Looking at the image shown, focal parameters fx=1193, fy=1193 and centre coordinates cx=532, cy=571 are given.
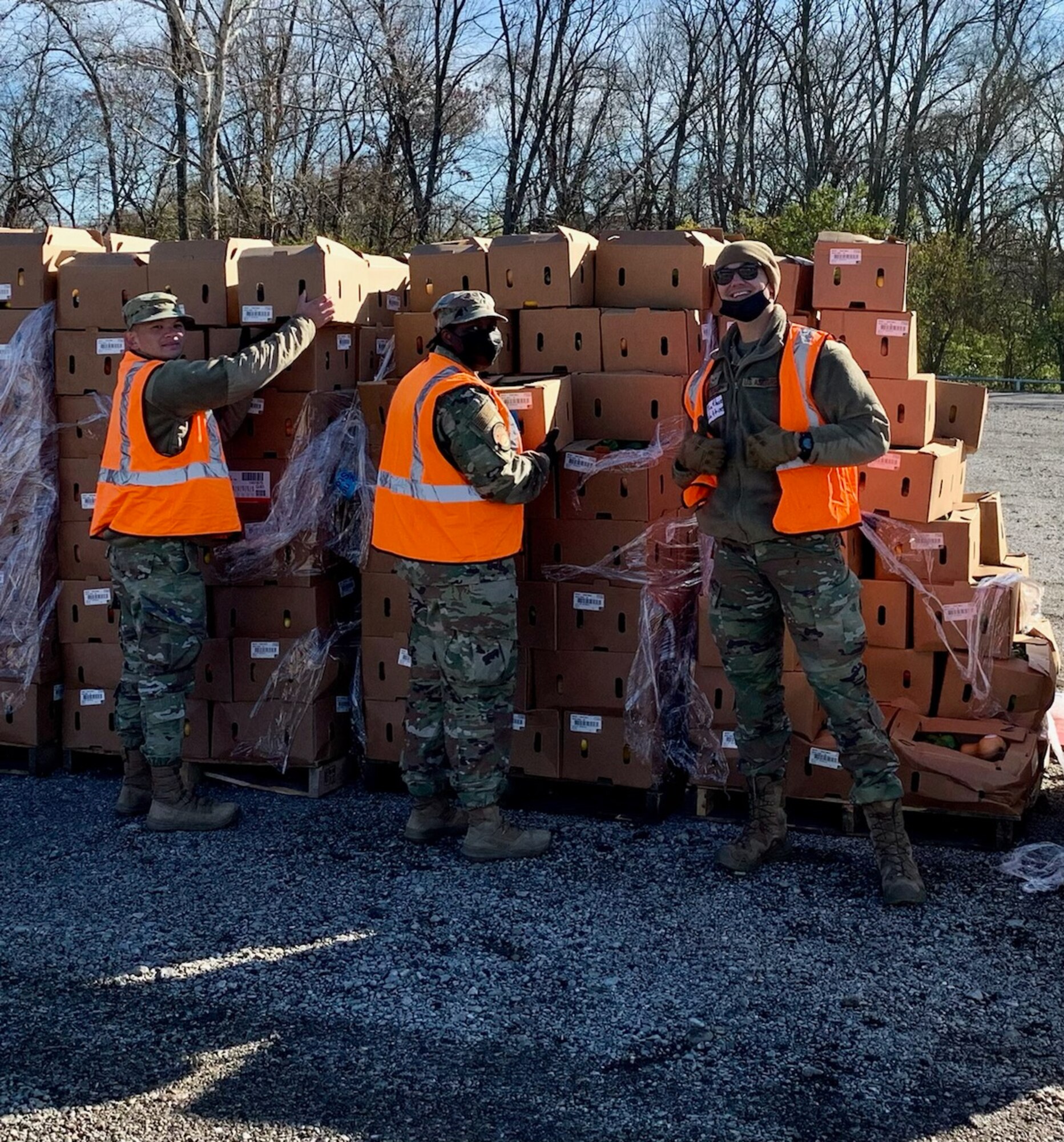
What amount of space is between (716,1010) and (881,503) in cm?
225

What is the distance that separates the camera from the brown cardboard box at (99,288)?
5.43 meters

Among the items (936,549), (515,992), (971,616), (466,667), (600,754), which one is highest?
A: (936,549)

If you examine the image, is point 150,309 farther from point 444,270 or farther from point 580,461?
point 580,461

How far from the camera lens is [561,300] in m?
5.20

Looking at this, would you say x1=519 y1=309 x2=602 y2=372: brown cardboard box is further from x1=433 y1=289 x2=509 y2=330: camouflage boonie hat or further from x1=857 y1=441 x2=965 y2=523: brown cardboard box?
x1=857 y1=441 x2=965 y2=523: brown cardboard box

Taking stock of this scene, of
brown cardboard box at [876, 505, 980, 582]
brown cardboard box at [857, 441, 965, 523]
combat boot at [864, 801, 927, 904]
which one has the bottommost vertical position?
combat boot at [864, 801, 927, 904]

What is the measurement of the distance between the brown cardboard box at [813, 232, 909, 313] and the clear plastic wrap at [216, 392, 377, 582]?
210 centimetres

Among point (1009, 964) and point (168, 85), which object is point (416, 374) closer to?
point (1009, 964)

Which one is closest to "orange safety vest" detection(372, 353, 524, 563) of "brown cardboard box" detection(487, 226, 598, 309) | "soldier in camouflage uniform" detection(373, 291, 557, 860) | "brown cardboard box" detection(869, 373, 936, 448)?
"soldier in camouflage uniform" detection(373, 291, 557, 860)

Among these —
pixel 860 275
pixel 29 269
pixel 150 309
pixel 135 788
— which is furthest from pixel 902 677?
pixel 29 269

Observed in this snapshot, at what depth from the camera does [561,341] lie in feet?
17.2

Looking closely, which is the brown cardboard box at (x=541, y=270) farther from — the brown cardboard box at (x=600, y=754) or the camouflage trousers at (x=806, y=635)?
the brown cardboard box at (x=600, y=754)

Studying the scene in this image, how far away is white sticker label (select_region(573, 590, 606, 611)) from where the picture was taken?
5.12 metres

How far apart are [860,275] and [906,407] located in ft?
1.89
